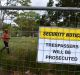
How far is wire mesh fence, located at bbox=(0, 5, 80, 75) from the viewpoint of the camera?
609cm

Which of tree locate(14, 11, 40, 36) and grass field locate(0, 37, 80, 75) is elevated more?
tree locate(14, 11, 40, 36)

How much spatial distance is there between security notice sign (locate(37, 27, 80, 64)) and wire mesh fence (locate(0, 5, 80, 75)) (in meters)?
0.10

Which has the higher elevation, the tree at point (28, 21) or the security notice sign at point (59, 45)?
the tree at point (28, 21)

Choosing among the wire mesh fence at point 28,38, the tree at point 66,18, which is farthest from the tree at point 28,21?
the tree at point 66,18

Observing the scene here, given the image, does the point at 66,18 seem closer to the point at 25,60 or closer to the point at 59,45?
the point at 59,45

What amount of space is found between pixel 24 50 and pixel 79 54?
1042 millimetres

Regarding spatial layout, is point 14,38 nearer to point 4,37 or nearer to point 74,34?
point 4,37

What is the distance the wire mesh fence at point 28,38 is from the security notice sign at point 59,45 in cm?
10

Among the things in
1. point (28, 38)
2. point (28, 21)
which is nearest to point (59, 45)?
point (28, 38)

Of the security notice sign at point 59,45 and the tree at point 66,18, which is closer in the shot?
the security notice sign at point 59,45

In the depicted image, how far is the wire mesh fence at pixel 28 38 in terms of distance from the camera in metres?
6.09

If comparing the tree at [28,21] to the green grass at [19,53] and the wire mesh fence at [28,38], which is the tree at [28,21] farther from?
the green grass at [19,53]

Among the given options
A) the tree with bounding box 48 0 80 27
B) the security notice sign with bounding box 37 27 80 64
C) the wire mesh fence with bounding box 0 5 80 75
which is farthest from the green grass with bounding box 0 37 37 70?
the tree with bounding box 48 0 80 27

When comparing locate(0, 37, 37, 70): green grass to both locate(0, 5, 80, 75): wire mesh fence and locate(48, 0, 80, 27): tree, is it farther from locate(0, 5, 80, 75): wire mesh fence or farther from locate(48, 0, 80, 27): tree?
locate(48, 0, 80, 27): tree
